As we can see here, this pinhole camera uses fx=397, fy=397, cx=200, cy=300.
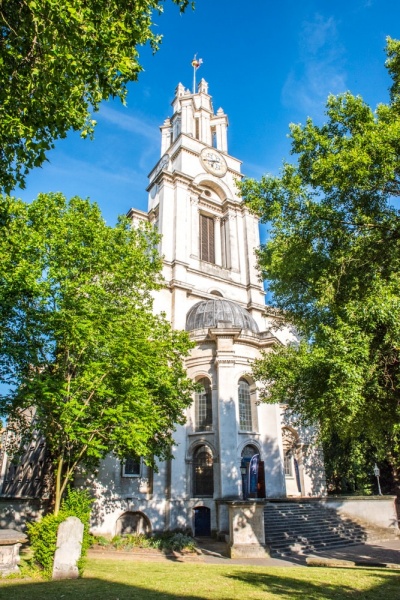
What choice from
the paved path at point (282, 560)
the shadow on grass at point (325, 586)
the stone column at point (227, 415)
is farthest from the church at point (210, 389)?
the shadow on grass at point (325, 586)

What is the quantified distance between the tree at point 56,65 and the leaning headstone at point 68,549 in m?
8.47

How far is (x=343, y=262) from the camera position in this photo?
12.0 metres

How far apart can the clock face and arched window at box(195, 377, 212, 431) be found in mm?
19532

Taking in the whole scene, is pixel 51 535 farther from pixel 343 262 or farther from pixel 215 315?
pixel 215 315

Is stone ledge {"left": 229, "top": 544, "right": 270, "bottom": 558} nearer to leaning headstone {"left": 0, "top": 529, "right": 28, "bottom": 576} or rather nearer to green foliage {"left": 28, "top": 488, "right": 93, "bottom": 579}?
green foliage {"left": 28, "top": 488, "right": 93, "bottom": 579}

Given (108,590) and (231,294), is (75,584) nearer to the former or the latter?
(108,590)

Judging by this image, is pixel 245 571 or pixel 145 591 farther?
pixel 245 571

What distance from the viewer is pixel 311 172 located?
512 inches

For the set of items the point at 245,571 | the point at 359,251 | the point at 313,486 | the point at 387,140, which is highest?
the point at 387,140

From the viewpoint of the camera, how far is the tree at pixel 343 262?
9.96 metres

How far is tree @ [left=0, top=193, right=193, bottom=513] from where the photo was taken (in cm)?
1320

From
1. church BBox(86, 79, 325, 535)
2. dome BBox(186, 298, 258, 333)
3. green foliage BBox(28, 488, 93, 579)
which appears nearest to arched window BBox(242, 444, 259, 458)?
church BBox(86, 79, 325, 535)

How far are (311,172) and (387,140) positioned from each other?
2654 mm

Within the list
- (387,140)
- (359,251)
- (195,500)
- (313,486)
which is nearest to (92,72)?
(387,140)
